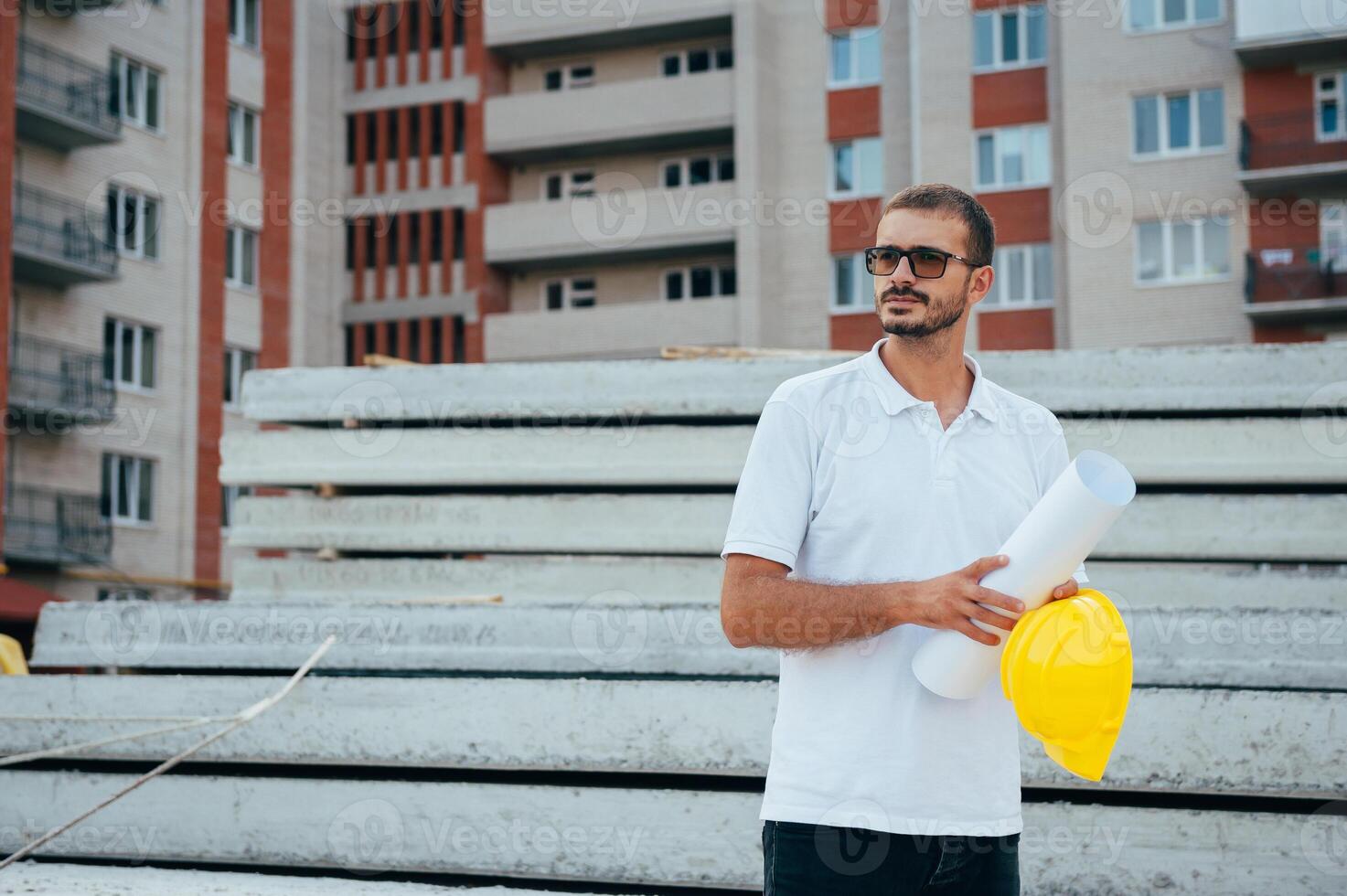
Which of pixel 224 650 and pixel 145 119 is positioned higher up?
pixel 145 119

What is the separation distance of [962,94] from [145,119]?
1735cm

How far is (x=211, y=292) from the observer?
113 ft

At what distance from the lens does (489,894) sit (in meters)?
4.27

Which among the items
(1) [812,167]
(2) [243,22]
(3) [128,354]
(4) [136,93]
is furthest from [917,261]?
(2) [243,22]

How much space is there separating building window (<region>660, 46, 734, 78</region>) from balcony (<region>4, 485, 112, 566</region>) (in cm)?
1689

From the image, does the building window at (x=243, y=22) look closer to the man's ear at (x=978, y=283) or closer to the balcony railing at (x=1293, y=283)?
the balcony railing at (x=1293, y=283)

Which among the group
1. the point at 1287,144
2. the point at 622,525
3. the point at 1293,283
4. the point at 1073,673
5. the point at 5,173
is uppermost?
the point at 1287,144

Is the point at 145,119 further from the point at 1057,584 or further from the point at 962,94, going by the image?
the point at 1057,584

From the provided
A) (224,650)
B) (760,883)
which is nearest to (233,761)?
(224,650)

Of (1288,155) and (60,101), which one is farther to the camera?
(60,101)

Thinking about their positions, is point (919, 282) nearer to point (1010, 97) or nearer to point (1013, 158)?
point (1013, 158)

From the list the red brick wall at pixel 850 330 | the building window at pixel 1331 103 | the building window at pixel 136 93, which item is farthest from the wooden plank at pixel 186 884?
the red brick wall at pixel 850 330

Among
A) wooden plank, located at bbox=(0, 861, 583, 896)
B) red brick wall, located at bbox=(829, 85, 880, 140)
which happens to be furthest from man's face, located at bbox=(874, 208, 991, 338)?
red brick wall, located at bbox=(829, 85, 880, 140)

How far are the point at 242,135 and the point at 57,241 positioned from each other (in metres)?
7.96
